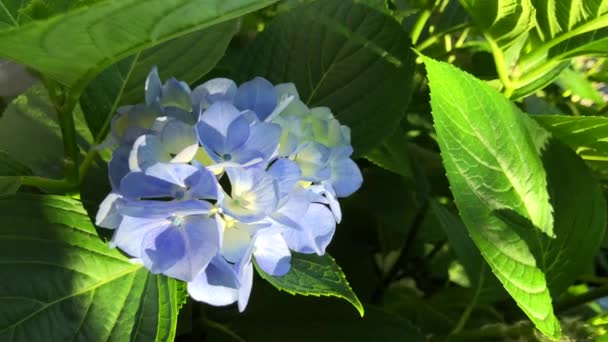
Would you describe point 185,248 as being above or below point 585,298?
above

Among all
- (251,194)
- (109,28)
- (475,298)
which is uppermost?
(109,28)

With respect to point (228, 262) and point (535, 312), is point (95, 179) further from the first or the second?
point (535, 312)

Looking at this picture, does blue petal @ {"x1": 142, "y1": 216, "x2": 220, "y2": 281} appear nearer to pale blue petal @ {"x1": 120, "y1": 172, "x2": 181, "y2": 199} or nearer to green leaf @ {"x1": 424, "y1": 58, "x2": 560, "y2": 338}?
pale blue petal @ {"x1": 120, "y1": 172, "x2": 181, "y2": 199}

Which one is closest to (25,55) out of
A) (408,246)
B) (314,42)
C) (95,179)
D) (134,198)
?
(134,198)

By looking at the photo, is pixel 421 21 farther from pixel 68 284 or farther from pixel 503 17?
pixel 68 284

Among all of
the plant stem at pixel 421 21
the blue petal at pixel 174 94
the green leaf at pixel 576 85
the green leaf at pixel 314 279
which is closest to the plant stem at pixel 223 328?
the green leaf at pixel 314 279

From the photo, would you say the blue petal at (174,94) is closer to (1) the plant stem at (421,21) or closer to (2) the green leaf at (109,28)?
(2) the green leaf at (109,28)

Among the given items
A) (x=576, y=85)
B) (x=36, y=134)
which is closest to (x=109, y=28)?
(x=36, y=134)

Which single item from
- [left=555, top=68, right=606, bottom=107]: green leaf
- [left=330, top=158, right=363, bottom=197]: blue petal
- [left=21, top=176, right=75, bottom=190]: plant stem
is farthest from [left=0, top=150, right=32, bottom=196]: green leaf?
[left=555, top=68, right=606, bottom=107]: green leaf
